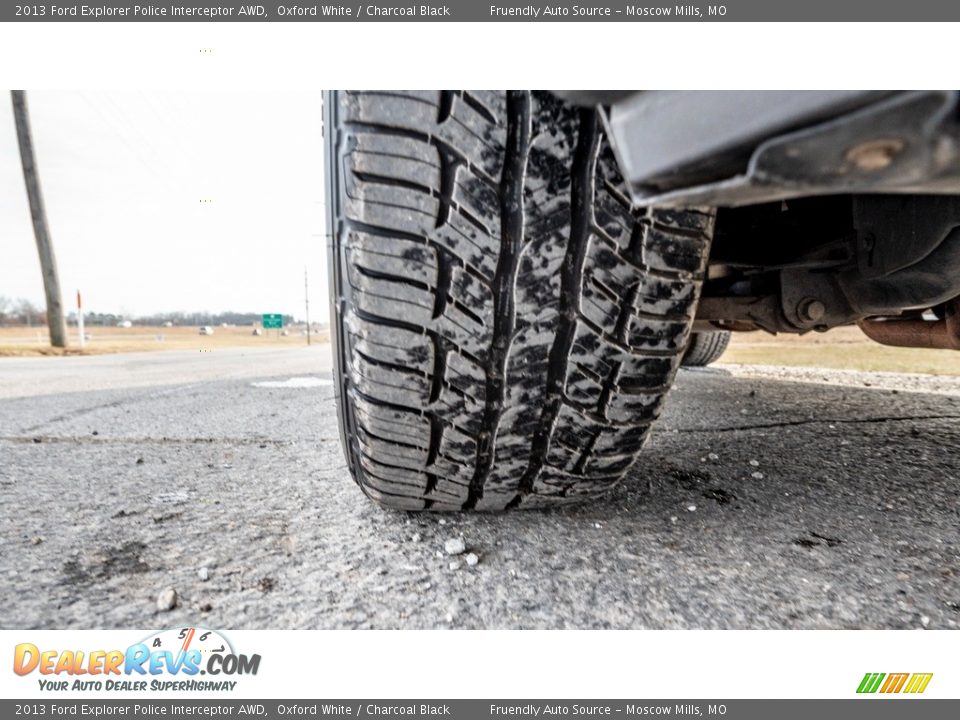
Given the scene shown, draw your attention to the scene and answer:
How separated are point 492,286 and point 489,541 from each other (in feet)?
1.14

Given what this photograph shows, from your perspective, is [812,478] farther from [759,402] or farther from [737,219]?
[759,402]

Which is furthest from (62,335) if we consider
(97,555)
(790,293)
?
(790,293)

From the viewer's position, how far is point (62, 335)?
7.83 meters

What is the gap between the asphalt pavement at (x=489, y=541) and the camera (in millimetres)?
515

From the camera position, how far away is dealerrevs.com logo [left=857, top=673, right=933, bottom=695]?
1.51 ft

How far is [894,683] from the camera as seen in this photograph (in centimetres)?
47

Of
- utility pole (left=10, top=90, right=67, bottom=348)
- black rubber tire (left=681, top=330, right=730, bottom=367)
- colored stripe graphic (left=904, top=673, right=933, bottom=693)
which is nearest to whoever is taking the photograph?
colored stripe graphic (left=904, top=673, right=933, bottom=693)

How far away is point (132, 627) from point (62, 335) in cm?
976

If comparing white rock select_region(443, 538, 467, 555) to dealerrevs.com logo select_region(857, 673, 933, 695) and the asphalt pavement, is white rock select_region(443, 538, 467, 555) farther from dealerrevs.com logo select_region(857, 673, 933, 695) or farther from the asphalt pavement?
dealerrevs.com logo select_region(857, 673, 933, 695)

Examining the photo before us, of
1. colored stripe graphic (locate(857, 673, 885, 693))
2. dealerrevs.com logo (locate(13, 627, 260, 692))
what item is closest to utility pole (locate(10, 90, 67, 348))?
dealerrevs.com logo (locate(13, 627, 260, 692))

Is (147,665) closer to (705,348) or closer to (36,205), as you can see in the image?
(705,348)

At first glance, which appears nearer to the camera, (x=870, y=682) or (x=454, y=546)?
(x=870, y=682)

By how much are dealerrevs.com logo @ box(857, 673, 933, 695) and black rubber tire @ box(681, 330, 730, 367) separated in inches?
88.8

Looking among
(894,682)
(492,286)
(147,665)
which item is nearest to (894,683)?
(894,682)
